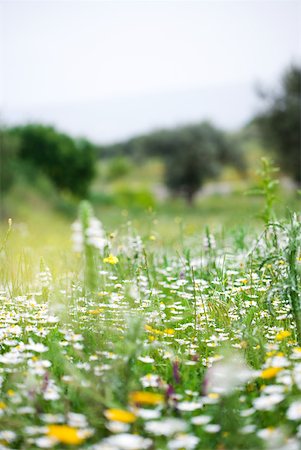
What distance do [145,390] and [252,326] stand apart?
119 cm

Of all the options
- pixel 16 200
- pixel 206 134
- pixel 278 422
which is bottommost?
pixel 278 422

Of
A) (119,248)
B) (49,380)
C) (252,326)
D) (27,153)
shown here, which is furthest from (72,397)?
(27,153)

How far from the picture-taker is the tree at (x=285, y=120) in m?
26.3

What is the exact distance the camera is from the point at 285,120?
26344mm

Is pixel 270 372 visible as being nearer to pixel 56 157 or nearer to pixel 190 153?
pixel 56 157

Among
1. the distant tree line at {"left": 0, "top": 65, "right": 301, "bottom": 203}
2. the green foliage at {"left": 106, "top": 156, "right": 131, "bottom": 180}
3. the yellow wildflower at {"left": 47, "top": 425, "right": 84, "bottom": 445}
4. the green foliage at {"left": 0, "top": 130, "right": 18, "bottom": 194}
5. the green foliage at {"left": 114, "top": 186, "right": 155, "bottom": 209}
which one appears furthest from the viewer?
the green foliage at {"left": 106, "top": 156, "right": 131, "bottom": 180}

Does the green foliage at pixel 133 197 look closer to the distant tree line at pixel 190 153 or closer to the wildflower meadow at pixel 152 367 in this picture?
the distant tree line at pixel 190 153

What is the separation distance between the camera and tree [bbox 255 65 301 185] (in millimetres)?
26328

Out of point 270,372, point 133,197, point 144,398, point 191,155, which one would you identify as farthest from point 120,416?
point 191,155

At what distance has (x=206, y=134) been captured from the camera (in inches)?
1571

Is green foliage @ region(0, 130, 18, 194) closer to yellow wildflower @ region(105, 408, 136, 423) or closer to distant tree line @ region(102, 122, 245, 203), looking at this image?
distant tree line @ region(102, 122, 245, 203)

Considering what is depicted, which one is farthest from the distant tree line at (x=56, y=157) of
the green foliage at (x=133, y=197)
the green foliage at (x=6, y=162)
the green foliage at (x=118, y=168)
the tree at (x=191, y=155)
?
the green foliage at (x=118, y=168)

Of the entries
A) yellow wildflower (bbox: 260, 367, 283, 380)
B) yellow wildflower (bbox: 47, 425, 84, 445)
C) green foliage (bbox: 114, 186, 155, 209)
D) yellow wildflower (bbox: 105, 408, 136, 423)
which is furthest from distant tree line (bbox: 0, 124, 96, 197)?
yellow wildflower (bbox: 47, 425, 84, 445)

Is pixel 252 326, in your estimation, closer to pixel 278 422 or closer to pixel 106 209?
pixel 278 422
